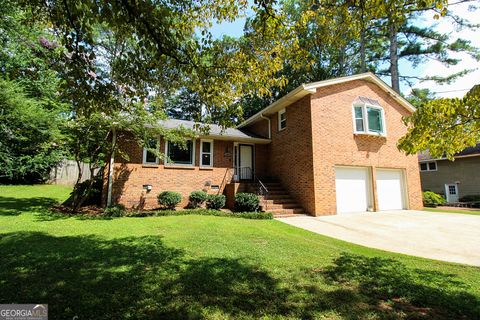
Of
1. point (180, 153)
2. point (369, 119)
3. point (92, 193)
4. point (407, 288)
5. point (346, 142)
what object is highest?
point (369, 119)

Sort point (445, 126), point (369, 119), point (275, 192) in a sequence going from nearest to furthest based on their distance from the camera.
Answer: point (445, 126), point (275, 192), point (369, 119)

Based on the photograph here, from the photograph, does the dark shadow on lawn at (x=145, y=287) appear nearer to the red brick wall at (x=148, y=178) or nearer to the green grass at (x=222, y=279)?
the green grass at (x=222, y=279)

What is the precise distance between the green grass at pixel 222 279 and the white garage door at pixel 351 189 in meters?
5.82

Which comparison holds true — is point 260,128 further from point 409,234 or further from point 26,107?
point 26,107

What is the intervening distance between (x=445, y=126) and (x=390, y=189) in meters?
11.1

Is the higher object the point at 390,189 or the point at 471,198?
the point at 390,189

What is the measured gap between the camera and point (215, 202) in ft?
38.7

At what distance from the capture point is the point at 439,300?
9.95 ft

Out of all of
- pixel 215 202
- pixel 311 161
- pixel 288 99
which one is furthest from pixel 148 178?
pixel 288 99

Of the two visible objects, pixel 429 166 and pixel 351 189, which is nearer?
pixel 351 189

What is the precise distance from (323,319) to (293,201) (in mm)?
9491

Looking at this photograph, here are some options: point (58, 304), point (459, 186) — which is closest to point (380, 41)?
point (459, 186)

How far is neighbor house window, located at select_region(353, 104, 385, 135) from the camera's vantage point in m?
12.5

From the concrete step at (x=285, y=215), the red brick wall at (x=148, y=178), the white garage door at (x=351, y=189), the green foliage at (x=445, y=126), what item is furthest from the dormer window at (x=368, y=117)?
the green foliage at (x=445, y=126)
